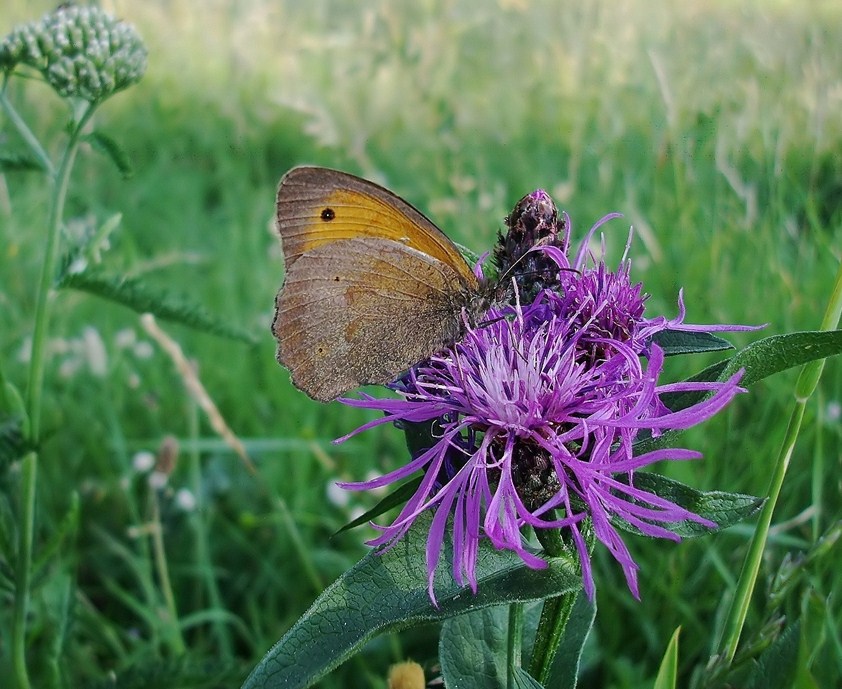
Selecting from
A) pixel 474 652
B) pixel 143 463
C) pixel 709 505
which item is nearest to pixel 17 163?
pixel 143 463

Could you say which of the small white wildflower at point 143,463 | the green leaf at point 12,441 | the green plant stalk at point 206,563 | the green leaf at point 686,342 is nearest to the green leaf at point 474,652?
the green leaf at point 686,342

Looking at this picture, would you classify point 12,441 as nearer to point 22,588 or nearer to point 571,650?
point 22,588

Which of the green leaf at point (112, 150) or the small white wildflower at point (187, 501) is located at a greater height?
the green leaf at point (112, 150)

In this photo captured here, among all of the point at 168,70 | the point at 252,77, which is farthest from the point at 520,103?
the point at 168,70

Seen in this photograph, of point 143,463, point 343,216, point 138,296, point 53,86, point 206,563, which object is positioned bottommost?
point 206,563

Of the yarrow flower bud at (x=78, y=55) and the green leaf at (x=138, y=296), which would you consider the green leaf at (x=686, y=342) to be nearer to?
the green leaf at (x=138, y=296)

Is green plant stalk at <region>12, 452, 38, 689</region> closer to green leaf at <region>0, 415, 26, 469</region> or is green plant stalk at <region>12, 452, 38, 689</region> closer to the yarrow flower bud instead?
green leaf at <region>0, 415, 26, 469</region>
